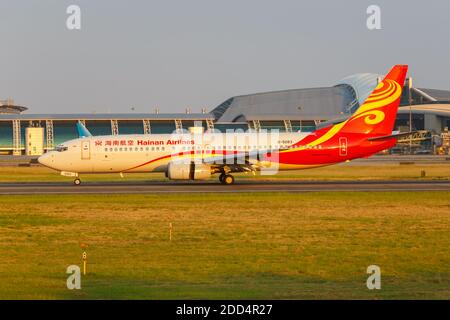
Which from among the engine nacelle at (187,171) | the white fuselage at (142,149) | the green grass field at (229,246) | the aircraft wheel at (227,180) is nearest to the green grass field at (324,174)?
the white fuselage at (142,149)

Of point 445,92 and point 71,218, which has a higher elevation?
point 445,92

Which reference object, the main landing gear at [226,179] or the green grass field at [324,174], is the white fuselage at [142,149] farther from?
the green grass field at [324,174]

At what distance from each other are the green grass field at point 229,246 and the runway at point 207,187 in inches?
184

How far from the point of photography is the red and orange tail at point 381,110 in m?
54.3

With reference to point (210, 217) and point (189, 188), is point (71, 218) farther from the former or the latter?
point (189, 188)

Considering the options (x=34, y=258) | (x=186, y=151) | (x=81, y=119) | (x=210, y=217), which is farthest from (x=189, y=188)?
(x=81, y=119)

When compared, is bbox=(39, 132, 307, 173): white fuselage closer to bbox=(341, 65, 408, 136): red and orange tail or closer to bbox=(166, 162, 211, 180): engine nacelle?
bbox=(166, 162, 211, 180): engine nacelle

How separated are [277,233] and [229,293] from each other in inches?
445

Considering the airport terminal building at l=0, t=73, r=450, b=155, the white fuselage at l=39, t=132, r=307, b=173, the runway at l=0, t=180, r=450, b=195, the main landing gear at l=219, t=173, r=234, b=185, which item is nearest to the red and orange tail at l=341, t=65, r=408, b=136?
the runway at l=0, t=180, r=450, b=195

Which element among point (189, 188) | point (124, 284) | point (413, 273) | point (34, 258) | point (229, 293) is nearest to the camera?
point (229, 293)

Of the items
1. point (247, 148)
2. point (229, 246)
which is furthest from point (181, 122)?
point (229, 246)

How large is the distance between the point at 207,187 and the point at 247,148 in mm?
5513

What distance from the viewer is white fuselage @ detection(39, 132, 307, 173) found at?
53.8 meters

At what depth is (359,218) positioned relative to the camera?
3347 cm
